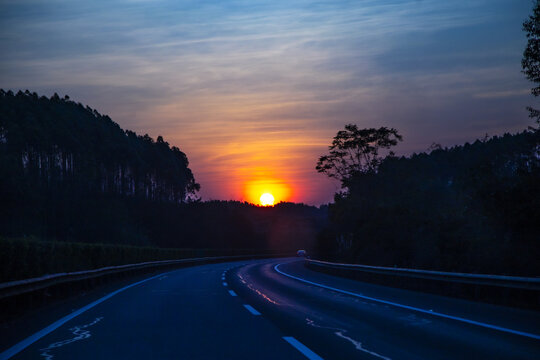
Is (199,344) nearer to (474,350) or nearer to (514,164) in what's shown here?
(474,350)

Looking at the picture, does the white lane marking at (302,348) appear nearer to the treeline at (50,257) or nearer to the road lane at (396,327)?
the road lane at (396,327)

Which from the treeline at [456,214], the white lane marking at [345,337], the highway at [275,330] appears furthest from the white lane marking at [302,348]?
the treeline at [456,214]

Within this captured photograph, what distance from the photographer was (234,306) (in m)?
14.4

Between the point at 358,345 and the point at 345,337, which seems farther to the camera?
the point at 345,337

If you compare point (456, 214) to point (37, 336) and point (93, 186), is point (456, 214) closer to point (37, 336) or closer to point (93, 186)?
point (37, 336)

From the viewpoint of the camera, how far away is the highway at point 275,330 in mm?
7961

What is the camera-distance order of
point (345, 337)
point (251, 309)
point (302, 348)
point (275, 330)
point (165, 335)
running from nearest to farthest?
point (302, 348) → point (345, 337) → point (165, 335) → point (275, 330) → point (251, 309)

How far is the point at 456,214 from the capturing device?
4272 cm

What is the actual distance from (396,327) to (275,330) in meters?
2.34

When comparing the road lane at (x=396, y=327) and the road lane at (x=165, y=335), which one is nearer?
the road lane at (x=165, y=335)

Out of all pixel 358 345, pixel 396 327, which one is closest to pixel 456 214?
pixel 396 327

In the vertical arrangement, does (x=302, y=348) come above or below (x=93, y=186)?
below

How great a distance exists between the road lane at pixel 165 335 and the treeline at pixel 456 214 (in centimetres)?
1611

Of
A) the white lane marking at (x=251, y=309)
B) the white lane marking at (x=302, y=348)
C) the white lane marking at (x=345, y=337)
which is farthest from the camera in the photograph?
the white lane marking at (x=251, y=309)
